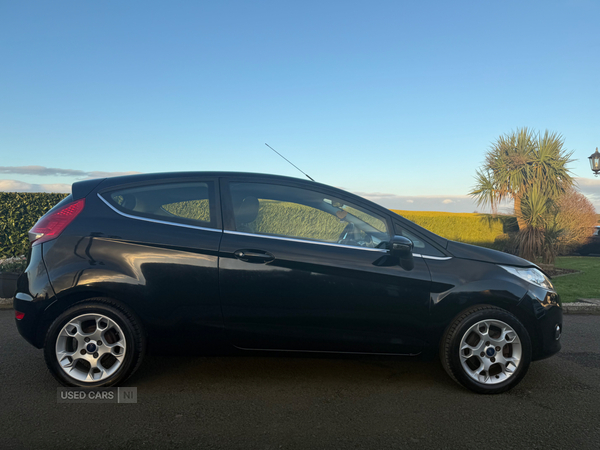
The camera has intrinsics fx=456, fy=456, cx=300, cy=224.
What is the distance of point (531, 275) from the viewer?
368 cm

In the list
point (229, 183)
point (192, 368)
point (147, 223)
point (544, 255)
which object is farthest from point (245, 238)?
point (544, 255)

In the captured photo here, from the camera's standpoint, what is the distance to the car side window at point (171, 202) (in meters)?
3.52

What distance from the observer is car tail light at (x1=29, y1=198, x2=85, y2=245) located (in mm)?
3430

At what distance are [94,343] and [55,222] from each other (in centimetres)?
96

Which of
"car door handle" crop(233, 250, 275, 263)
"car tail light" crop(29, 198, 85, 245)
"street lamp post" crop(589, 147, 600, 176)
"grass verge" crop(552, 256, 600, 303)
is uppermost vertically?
"street lamp post" crop(589, 147, 600, 176)

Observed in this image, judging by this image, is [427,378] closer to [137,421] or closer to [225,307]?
[225,307]

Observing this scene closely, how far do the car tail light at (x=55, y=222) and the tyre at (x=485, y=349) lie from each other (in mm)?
2975

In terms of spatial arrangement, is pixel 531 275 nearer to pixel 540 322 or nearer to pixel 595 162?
pixel 540 322

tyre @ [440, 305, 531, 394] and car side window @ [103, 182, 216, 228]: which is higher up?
car side window @ [103, 182, 216, 228]

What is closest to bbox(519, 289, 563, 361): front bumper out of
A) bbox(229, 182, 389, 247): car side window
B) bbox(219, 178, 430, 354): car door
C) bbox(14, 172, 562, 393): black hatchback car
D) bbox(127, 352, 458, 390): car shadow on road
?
bbox(14, 172, 562, 393): black hatchback car

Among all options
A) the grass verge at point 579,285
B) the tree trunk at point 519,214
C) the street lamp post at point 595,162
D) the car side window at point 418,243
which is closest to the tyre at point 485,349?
the car side window at point 418,243

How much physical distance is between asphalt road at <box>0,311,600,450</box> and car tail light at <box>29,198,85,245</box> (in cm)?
114

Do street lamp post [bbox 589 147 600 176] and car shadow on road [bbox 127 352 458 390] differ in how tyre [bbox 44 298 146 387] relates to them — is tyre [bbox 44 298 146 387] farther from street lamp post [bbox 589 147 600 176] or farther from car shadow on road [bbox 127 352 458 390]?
street lamp post [bbox 589 147 600 176]

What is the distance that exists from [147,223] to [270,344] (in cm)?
131
